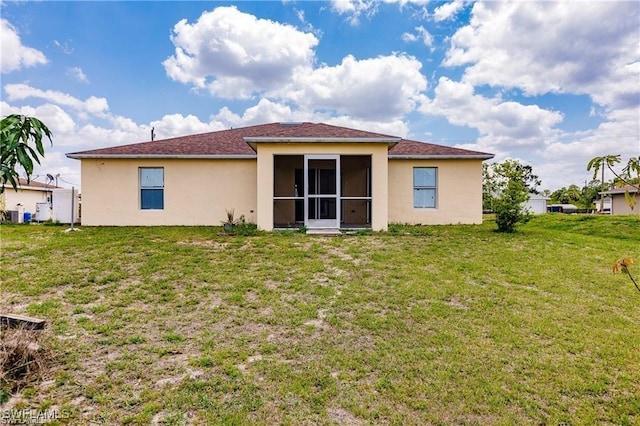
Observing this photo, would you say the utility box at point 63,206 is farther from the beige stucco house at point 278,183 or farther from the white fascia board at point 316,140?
the white fascia board at point 316,140

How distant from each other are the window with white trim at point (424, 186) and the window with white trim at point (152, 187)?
10.5m

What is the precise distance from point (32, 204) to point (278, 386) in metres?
31.1

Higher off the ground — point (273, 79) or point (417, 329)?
point (273, 79)

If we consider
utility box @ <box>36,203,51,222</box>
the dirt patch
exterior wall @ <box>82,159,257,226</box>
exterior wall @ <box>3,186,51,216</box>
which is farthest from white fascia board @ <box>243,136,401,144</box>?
exterior wall @ <box>3,186,51,216</box>

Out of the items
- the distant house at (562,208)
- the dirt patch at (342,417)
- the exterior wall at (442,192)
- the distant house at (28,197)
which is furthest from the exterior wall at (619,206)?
the distant house at (28,197)

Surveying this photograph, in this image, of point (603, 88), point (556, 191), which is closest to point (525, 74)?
point (603, 88)

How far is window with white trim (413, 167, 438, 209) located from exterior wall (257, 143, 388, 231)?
3.39m

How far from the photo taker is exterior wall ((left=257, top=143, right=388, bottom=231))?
12.1 metres

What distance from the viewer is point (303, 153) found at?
12219 mm

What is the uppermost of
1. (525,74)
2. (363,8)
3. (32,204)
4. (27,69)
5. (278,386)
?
(363,8)

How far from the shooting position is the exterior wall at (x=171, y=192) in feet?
46.3

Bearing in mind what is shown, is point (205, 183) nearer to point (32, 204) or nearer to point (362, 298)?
point (362, 298)

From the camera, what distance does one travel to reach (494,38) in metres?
14.6

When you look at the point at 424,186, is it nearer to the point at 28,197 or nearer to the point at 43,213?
the point at 43,213
